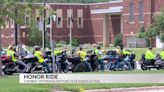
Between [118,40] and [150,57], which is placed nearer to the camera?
[150,57]

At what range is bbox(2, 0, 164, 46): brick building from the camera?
80.2 meters

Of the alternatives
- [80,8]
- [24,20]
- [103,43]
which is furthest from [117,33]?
[24,20]

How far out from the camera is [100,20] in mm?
94125

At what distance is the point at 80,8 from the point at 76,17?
1610mm

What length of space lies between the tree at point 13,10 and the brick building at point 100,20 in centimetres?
5341

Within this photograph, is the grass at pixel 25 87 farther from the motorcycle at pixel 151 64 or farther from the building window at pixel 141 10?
the building window at pixel 141 10

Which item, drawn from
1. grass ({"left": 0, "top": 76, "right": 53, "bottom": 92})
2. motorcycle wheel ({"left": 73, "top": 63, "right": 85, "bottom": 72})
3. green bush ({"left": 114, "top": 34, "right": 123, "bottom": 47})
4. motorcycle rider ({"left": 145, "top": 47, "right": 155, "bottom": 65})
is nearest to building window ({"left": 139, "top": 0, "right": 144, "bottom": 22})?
green bush ({"left": 114, "top": 34, "right": 123, "bottom": 47})

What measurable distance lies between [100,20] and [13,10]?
6931cm

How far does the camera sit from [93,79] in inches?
878

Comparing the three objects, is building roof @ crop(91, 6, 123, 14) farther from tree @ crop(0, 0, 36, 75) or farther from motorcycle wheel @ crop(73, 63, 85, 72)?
tree @ crop(0, 0, 36, 75)

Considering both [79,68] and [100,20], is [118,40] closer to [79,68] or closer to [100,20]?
[100,20]

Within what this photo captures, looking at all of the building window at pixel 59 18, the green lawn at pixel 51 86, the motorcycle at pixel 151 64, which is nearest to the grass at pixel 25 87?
the green lawn at pixel 51 86

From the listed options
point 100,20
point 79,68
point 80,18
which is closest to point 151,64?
point 79,68

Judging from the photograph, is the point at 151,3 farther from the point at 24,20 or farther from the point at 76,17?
the point at 24,20
